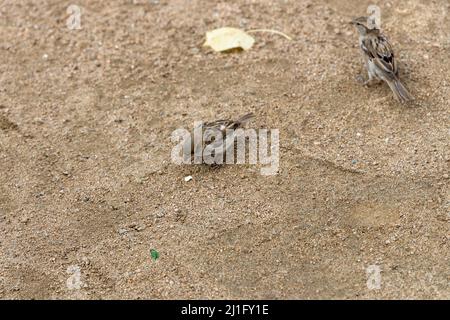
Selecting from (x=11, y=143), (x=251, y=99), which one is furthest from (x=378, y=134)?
(x=11, y=143)

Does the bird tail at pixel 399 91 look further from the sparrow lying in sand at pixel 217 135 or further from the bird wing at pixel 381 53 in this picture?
the sparrow lying in sand at pixel 217 135

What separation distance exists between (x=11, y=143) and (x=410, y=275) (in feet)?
14.1

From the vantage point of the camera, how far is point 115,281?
647 centimetres

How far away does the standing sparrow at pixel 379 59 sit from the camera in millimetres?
8164

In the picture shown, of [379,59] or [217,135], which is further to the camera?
[379,59]

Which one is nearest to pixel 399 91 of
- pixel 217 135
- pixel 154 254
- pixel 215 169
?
pixel 217 135

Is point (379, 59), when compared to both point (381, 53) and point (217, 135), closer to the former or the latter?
point (381, 53)

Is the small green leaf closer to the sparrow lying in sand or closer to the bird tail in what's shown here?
the sparrow lying in sand

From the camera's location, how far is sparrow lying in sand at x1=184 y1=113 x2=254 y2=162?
756cm

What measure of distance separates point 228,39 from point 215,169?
224 centimetres

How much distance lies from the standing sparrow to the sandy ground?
0.17m

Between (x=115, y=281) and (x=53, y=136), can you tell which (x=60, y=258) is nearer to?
(x=115, y=281)

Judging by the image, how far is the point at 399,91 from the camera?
8.13m

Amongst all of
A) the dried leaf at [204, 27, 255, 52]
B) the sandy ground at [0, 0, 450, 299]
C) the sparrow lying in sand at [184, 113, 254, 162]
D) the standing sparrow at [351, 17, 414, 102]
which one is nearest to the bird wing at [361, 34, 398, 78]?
the standing sparrow at [351, 17, 414, 102]
